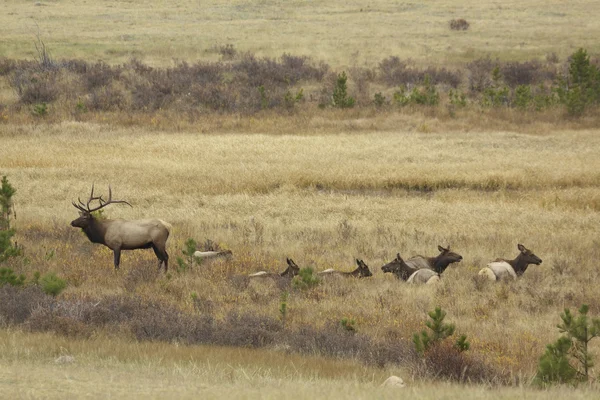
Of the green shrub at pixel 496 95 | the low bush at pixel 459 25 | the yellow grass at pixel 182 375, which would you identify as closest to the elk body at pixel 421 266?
the yellow grass at pixel 182 375

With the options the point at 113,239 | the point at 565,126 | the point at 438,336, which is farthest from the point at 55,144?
the point at 438,336

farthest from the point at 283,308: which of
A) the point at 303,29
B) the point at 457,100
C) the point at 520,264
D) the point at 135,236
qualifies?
the point at 303,29

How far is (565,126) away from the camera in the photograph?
3419 centimetres

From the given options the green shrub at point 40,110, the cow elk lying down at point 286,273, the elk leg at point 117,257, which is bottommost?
the green shrub at point 40,110

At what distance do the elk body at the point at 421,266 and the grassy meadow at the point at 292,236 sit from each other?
296mm

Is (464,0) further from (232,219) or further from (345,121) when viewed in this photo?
(232,219)

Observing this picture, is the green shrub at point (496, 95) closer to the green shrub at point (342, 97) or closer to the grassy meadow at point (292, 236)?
the grassy meadow at point (292, 236)

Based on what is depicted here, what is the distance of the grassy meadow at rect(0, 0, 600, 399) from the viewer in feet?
29.6

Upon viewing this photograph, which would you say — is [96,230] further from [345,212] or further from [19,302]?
[345,212]

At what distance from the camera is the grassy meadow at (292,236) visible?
9023mm

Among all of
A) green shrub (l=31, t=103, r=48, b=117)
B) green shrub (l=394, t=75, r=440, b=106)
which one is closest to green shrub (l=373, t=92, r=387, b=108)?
green shrub (l=394, t=75, r=440, b=106)

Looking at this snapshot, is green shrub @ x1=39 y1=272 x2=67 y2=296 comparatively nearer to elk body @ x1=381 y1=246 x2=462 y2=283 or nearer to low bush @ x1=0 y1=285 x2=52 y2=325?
low bush @ x1=0 y1=285 x2=52 y2=325

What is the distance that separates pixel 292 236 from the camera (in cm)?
1781

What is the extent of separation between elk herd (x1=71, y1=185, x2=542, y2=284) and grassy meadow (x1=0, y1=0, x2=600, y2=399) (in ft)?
0.96
